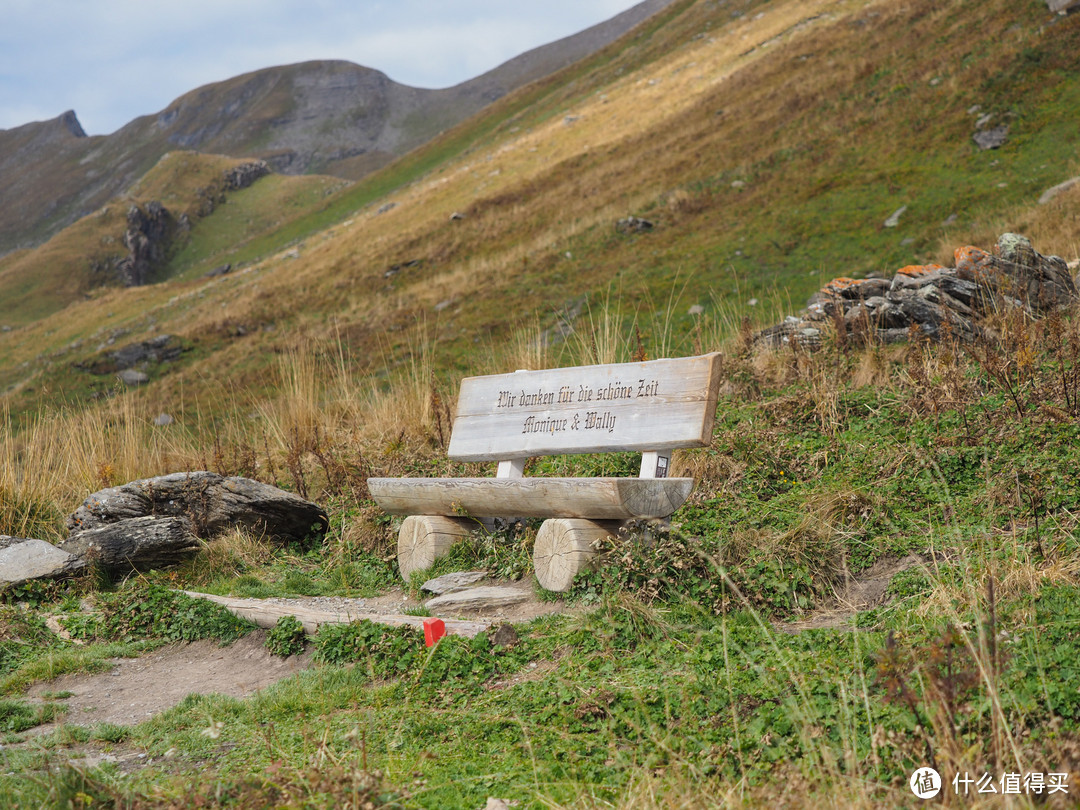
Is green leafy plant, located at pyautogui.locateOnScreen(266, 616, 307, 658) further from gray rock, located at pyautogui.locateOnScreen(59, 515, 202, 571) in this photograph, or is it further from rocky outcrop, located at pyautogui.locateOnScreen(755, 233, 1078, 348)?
rocky outcrop, located at pyautogui.locateOnScreen(755, 233, 1078, 348)

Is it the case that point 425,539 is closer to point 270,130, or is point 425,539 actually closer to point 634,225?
point 634,225

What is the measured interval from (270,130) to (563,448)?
144m

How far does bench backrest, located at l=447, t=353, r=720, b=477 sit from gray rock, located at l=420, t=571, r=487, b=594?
0.65 metres

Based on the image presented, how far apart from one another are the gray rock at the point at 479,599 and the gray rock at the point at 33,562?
2.78m

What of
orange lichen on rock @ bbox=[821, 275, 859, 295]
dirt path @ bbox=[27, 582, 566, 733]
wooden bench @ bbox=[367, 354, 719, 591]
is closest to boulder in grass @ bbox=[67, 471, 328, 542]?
wooden bench @ bbox=[367, 354, 719, 591]

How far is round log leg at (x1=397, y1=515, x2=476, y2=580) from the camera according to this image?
5.05m

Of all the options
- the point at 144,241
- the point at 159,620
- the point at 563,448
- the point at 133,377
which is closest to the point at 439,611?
the point at 563,448

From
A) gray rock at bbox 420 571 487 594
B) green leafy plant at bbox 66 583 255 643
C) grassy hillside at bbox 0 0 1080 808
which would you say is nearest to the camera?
grassy hillside at bbox 0 0 1080 808

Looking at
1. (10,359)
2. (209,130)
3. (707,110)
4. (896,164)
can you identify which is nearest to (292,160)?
(209,130)

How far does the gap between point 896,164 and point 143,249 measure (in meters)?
52.2

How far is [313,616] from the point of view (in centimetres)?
427

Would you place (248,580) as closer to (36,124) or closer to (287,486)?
(287,486)

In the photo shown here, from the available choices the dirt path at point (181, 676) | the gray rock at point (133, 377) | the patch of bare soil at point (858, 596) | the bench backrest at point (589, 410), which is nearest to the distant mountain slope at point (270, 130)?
the gray rock at point (133, 377)

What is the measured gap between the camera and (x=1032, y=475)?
4086 mm
